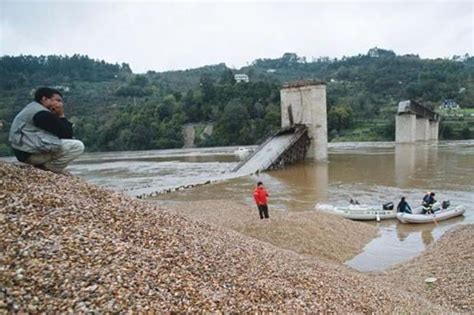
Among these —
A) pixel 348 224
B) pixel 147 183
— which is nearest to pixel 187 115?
pixel 147 183

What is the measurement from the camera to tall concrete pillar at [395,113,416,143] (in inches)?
2437

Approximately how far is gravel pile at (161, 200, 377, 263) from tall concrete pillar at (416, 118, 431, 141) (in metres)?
55.7

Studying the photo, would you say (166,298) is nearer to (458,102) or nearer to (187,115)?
(187,115)

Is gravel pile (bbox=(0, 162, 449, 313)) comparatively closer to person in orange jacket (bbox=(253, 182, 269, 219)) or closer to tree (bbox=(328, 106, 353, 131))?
person in orange jacket (bbox=(253, 182, 269, 219))

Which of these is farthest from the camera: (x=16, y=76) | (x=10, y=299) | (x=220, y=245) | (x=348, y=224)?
(x=16, y=76)

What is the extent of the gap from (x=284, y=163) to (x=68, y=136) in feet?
104

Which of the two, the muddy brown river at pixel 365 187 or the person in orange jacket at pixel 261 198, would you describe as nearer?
the muddy brown river at pixel 365 187

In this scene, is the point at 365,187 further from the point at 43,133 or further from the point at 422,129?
the point at 422,129

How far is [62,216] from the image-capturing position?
6457mm

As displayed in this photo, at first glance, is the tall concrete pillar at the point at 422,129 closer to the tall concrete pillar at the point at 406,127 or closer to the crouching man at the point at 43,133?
the tall concrete pillar at the point at 406,127

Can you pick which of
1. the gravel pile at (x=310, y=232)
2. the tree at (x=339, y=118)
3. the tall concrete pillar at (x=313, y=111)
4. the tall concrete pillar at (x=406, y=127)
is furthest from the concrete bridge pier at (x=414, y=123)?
the gravel pile at (x=310, y=232)

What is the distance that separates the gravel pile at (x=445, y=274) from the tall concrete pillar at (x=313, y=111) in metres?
30.0

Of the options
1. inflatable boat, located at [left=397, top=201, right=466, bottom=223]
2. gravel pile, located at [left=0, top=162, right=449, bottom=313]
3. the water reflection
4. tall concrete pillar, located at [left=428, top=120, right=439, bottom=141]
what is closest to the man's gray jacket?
gravel pile, located at [left=0, top=162, right=449, bottom=313]

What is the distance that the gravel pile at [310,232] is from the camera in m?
12.7
